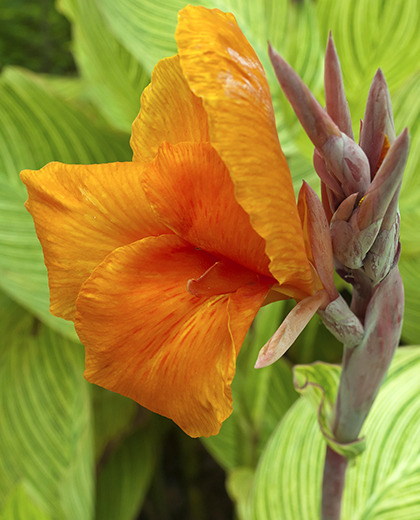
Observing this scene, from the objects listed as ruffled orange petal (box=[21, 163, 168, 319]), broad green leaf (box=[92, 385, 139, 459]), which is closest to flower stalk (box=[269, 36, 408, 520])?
ruffled orange petal (box=[21, 163, 168, 319])

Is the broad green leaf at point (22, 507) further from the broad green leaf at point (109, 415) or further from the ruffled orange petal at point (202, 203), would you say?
the ruffled orange petal at point (202, 203)

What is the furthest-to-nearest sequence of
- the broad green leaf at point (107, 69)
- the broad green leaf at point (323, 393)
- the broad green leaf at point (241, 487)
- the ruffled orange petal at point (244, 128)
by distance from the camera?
the broad green leaf at point (107, 69) < the broad green leaf at point (241, 487) < the broad green leaf at point (323, 393) < the ruffled orange petal at point (244, 128)

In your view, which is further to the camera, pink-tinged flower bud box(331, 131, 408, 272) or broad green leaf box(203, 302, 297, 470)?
broad green leaf box(203, 302, 297, 470)

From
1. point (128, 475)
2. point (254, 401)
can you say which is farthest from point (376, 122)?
point (128, 475)

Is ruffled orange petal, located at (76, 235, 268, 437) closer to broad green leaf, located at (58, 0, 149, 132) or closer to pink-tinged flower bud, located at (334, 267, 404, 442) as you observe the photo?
pink-tinged flower bud, located at (334, 267, 404, 442)

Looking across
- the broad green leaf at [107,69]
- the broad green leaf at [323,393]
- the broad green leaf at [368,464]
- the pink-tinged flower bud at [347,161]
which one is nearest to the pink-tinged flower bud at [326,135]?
the pink-tinged flower bud at [347,161]

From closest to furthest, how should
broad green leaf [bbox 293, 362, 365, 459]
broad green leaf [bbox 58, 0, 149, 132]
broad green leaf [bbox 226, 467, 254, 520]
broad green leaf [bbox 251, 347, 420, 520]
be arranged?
broad green leaf [bbox 293, 362, 365, 459] → broad green leaf [bbox 251, 347, 420, 520] → broad green leaf [bbox 226, 467, 254, 520] → broad green leaf [bbox 58, 0, 149, 132]
